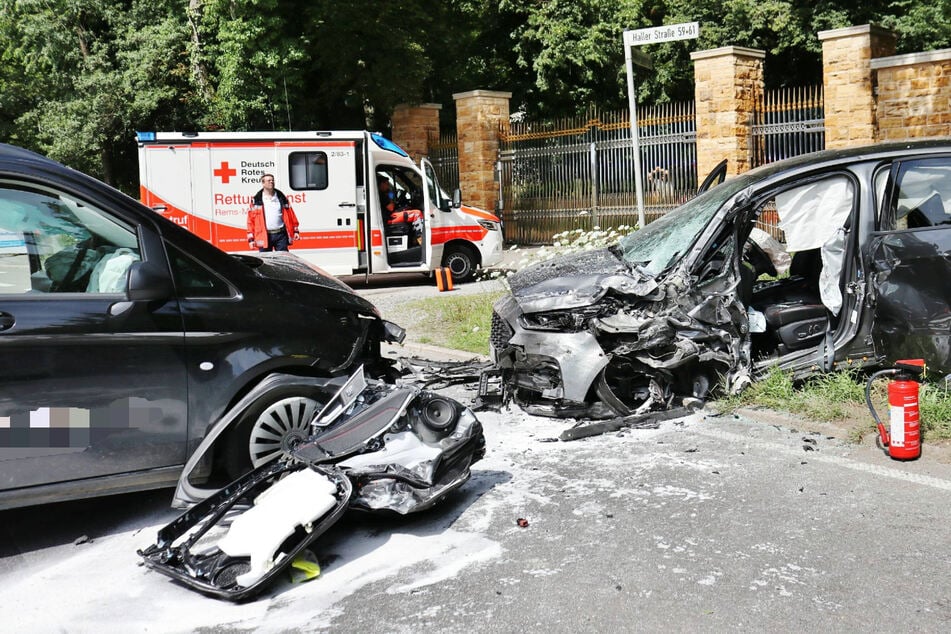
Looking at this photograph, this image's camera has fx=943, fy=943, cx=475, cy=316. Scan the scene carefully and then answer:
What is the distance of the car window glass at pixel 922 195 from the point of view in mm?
6383

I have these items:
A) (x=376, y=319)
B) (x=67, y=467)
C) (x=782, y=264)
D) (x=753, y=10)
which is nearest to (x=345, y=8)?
(x=753, y=10)

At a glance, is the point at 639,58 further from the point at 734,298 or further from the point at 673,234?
the point at 734,298

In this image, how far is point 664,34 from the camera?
10.1m

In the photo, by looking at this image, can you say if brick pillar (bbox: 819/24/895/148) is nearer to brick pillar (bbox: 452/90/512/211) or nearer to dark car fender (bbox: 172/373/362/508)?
brick pillar (bbox: 452/90/512/211)

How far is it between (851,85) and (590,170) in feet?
18.1

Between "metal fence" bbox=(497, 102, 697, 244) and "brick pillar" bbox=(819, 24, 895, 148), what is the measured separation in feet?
8.49

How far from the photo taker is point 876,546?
14.3 feet

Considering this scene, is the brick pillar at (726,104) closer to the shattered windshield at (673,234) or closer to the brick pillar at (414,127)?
the brick pillar at (414,127)

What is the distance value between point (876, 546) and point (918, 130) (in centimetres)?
1356

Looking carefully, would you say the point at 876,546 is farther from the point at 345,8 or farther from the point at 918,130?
the point at 345,8

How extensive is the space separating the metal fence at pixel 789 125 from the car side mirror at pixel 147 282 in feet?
47.2

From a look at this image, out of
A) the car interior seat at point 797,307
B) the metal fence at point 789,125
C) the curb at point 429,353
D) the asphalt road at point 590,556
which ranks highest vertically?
the metal fence at point 789,125

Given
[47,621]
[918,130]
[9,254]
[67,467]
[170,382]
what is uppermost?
[918,130]

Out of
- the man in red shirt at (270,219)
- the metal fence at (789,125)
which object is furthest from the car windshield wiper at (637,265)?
the metal fence at (789,125)
